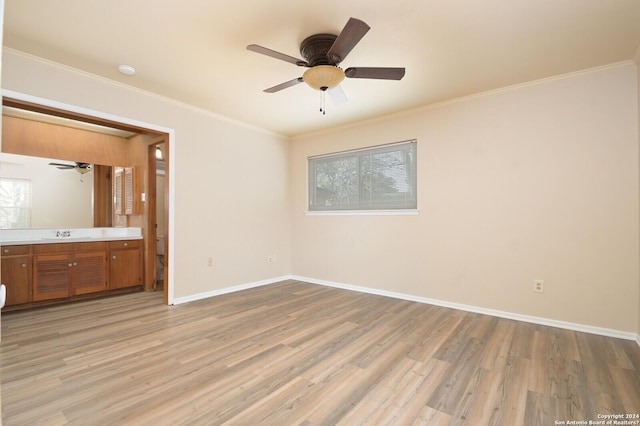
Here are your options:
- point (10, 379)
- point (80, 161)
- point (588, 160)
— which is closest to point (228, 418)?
point (10, 379)

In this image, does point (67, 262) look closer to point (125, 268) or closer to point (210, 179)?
point (125, 268)

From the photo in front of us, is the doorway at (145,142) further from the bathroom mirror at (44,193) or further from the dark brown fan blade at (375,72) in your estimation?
the dark brown fan blade at (375,72)

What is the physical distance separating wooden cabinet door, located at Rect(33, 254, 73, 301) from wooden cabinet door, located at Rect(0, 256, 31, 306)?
0.06 m

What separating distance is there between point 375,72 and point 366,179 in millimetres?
2131

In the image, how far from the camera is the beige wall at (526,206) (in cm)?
288

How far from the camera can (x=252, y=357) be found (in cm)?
246

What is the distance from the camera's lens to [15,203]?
13.1 feet

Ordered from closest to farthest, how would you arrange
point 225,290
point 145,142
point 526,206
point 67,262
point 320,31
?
point 320,31 < point 526,206 < point 67,262 < point 225,290 < point 145,142

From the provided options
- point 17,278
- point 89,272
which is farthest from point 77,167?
point 17,278

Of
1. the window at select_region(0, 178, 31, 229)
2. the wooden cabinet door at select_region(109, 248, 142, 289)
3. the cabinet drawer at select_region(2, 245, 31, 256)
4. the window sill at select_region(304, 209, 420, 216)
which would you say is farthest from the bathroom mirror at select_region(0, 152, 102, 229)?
the window sill at select_region(304, 209, 420, 216)

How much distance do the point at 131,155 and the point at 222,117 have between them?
1.63 m

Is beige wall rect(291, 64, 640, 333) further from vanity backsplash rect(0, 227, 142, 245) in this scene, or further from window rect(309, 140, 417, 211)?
vanity backsplash rect(0, 227, 142, 245)

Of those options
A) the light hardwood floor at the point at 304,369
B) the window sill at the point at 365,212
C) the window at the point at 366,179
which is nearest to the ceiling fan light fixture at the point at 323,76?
the window at the point at 366,179

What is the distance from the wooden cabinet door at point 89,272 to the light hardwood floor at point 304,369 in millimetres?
503
